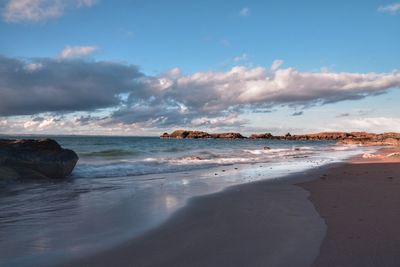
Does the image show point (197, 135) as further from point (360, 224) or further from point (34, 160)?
point (360, 224)

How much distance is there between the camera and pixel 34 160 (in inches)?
552

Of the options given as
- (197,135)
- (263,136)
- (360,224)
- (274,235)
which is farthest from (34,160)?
(263,136)

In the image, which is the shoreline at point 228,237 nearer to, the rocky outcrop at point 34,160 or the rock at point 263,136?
the rocky outcrop at point 34,160

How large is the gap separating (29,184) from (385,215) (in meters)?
11.1

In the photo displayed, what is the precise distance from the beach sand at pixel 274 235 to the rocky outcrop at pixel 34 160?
313 inches

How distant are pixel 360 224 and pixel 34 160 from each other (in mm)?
12357

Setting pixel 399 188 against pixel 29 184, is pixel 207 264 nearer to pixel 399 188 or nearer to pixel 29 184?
pixel 399 188

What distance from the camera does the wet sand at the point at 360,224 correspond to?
14.1 feet

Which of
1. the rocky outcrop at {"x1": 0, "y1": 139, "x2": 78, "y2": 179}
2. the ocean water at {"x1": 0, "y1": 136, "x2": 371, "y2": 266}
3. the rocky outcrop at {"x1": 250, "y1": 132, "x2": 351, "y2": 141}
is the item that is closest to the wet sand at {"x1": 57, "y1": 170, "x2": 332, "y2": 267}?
the ocean water at {"x1": 0, "y1": 136, "x2": 371, "y2": 266}

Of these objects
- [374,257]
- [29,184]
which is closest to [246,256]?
[374,257]

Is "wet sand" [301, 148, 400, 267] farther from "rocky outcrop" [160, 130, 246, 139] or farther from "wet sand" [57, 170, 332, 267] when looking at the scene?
"rocky outcrop" [160, 130, 246, 139]

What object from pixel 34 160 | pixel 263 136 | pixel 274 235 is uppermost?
pixel 263 136

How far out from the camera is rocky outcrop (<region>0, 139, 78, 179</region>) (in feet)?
44.3

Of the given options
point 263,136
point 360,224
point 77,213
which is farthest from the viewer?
point 263,136
